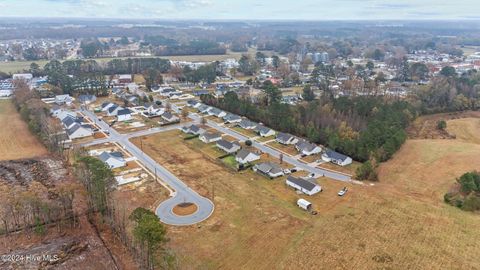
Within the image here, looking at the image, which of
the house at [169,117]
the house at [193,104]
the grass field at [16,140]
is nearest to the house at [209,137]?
the house at [169,117]

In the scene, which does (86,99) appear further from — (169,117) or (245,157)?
(245,157)

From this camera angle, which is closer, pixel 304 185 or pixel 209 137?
pixel 304 185

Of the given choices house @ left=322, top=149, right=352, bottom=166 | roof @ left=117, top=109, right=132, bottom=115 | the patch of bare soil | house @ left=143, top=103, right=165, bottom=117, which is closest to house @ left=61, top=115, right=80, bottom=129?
roof @ left=117, top=109, right=132, bottom=115

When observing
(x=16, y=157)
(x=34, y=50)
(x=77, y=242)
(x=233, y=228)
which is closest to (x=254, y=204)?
(x=233, y=228)

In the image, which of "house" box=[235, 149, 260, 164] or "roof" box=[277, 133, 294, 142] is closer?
"house" box=[235, 149, 260, 164]

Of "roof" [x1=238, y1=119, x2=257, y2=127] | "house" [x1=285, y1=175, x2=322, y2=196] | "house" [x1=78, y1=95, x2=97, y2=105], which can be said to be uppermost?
"house" [x1=78, y1=95, x2=97, y2=105]

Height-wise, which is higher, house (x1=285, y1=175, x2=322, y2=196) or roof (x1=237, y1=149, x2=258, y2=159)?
roof (x1=237, y1=149, x2=258, y2=159)

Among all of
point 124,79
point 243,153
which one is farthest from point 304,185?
point 124,79

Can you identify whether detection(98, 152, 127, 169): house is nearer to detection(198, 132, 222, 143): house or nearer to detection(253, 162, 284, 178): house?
detection(198, 132, 222, 143): house
